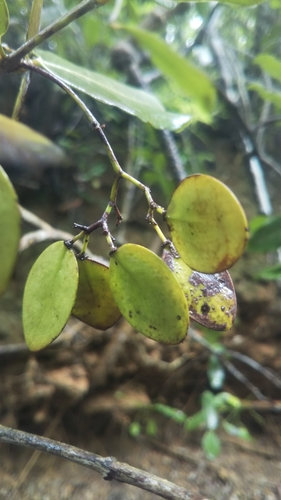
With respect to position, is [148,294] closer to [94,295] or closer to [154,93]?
[94,295]

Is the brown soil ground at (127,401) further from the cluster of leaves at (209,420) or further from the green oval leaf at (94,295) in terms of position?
the green oval leaf at (94,295)

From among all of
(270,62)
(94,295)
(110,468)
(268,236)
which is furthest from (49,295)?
(268,236)

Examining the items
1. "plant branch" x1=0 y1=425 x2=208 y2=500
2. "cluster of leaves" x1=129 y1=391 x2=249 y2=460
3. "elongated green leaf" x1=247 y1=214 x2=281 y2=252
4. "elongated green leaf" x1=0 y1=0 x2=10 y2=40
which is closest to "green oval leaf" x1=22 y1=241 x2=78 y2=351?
"plant branch" x1=0 y1=425 x2=208 y2=500

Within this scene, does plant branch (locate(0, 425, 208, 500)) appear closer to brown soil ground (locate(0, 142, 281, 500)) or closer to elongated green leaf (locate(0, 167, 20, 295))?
elongated green leaf (locate(0, 167, 20, 295))

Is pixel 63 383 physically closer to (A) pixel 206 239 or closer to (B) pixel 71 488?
(B) pixel 71 488

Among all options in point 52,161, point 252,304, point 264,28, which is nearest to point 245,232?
point 52,161
